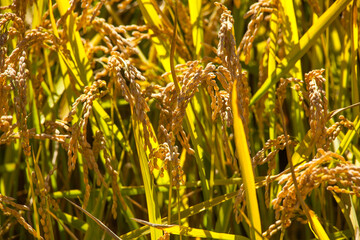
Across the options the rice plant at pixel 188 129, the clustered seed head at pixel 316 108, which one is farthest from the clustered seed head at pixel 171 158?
the clustered seed head at pixel 316 108

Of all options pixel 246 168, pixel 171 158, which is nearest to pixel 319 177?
pixel 246 168

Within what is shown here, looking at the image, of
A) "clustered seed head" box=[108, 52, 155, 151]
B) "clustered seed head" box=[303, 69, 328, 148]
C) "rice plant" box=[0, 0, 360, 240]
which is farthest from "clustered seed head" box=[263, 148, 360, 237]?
"clustered seed head" box=[108, 52, 155, 151]

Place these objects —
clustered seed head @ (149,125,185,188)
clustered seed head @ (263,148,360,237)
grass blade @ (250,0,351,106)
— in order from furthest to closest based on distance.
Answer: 1. grass blade @ (250,0,351,106)
2. clustered seed head @ (149,125,185,188)
3. clustered seed head @ (263,148,360,237)

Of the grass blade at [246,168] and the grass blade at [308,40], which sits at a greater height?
the grass blade at [308,40]

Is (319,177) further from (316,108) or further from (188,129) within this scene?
(188,129)

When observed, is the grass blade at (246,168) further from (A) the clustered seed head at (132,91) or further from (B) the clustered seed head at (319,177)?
(A) the clustered seed head at (132,91)

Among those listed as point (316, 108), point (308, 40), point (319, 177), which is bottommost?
point (319, 177)

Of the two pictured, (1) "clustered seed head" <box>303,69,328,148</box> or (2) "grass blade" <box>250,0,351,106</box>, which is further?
(2) "grass blade" <box>250,0,351,106</box>

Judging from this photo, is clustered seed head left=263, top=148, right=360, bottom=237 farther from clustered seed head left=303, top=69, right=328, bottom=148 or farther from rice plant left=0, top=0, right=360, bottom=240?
clustered seed head left=303, top=69, right=328, bottom=148

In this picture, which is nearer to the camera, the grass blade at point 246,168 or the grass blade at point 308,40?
the grass blade at point 246,168

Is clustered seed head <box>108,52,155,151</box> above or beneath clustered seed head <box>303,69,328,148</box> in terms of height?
above

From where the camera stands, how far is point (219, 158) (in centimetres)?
145

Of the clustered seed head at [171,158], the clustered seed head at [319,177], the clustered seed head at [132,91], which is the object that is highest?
the clustered seed head at [132,91]

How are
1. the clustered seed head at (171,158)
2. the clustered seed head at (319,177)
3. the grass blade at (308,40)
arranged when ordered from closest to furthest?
1. the clustered seed head at (319,177)
2. the clustered seed head at (171,158)
3. the grass blade at (308,40)
